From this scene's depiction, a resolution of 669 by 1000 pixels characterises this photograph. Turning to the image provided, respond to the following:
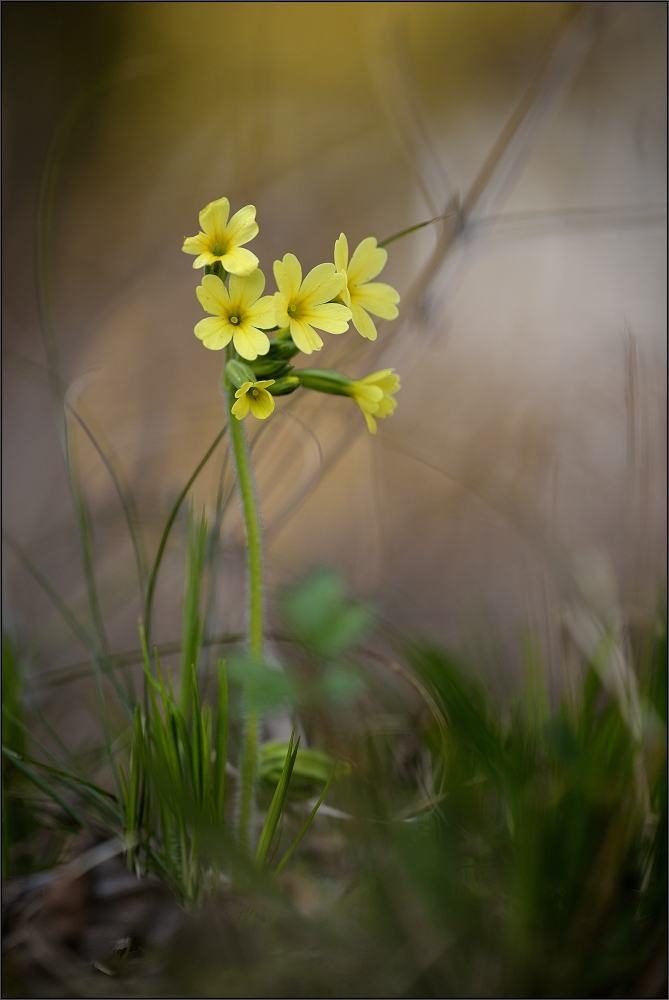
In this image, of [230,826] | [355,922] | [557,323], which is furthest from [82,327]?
[355,922]

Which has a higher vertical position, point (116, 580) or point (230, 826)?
point (116, 580)

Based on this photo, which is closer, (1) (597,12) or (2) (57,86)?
(1) (597,12)

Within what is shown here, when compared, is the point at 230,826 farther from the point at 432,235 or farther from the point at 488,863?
the point at 432,235

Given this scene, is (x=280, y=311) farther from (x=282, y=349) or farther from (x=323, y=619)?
(x=323, y=619)

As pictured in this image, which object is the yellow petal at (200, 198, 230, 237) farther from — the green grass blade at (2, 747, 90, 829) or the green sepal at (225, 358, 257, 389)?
the green grass blade at (2, 747, 90, 829)

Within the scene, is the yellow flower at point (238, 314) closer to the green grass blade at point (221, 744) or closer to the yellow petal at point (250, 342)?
the yellow petal at point (250, 342)

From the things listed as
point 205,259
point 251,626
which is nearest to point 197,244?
point 205,259

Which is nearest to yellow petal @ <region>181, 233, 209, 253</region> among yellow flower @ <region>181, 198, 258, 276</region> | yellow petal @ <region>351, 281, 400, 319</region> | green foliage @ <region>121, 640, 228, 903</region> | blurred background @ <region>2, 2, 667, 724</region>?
yellow flower @ <region>181, 198, 258, 276</region>

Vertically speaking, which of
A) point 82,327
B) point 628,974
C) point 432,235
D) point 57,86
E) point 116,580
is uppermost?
point 57,86

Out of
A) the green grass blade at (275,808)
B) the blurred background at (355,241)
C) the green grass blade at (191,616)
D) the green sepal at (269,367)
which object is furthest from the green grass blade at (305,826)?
the blurred background at (355,241)
